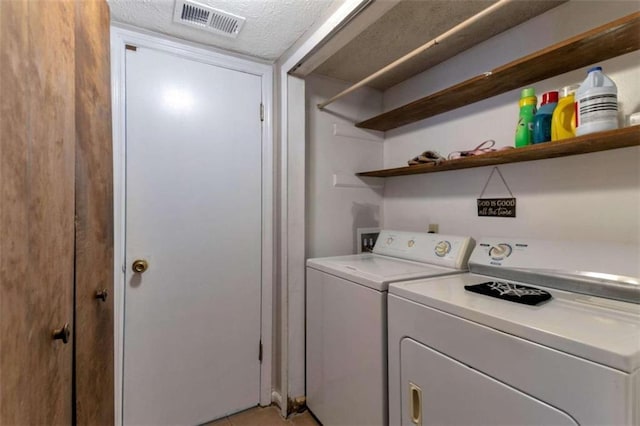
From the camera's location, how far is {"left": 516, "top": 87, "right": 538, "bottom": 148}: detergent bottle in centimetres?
133

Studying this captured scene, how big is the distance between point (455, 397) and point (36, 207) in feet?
4.21

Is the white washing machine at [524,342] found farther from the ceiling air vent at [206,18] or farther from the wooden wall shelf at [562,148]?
the ceiling air vent at [206,18]

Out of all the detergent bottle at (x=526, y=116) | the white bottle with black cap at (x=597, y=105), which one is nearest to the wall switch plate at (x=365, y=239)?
the detergent bottle at (x=526, y=116)

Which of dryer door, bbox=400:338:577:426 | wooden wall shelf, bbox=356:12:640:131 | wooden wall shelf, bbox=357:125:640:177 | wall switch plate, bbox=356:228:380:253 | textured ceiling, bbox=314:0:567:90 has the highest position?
textured ceiling, bbox=314:0:567:90

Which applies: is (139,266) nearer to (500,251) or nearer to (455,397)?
(455,397)

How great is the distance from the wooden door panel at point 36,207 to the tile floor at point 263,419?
112 centimetres

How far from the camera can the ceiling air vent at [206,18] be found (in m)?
1.45

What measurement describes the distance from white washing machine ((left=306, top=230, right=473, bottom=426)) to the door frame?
286 millimetres

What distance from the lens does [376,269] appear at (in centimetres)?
152

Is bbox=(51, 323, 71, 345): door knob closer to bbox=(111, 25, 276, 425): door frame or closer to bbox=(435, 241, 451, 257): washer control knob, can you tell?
bbox=(111, 25, 276, 425): door frame

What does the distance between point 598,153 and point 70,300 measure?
6.77ft

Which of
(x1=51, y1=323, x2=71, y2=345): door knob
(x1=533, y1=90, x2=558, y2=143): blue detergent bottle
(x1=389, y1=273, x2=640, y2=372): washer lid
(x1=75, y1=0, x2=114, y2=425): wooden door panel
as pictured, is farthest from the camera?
(x1=533, y1=90, x2=558, y2=143): blue detergent bottle

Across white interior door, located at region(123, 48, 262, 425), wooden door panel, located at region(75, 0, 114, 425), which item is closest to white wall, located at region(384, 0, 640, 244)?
white interior door, located at region(123, 48, 262, 425)

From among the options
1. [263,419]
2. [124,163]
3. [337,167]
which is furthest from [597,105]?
[263,419]
